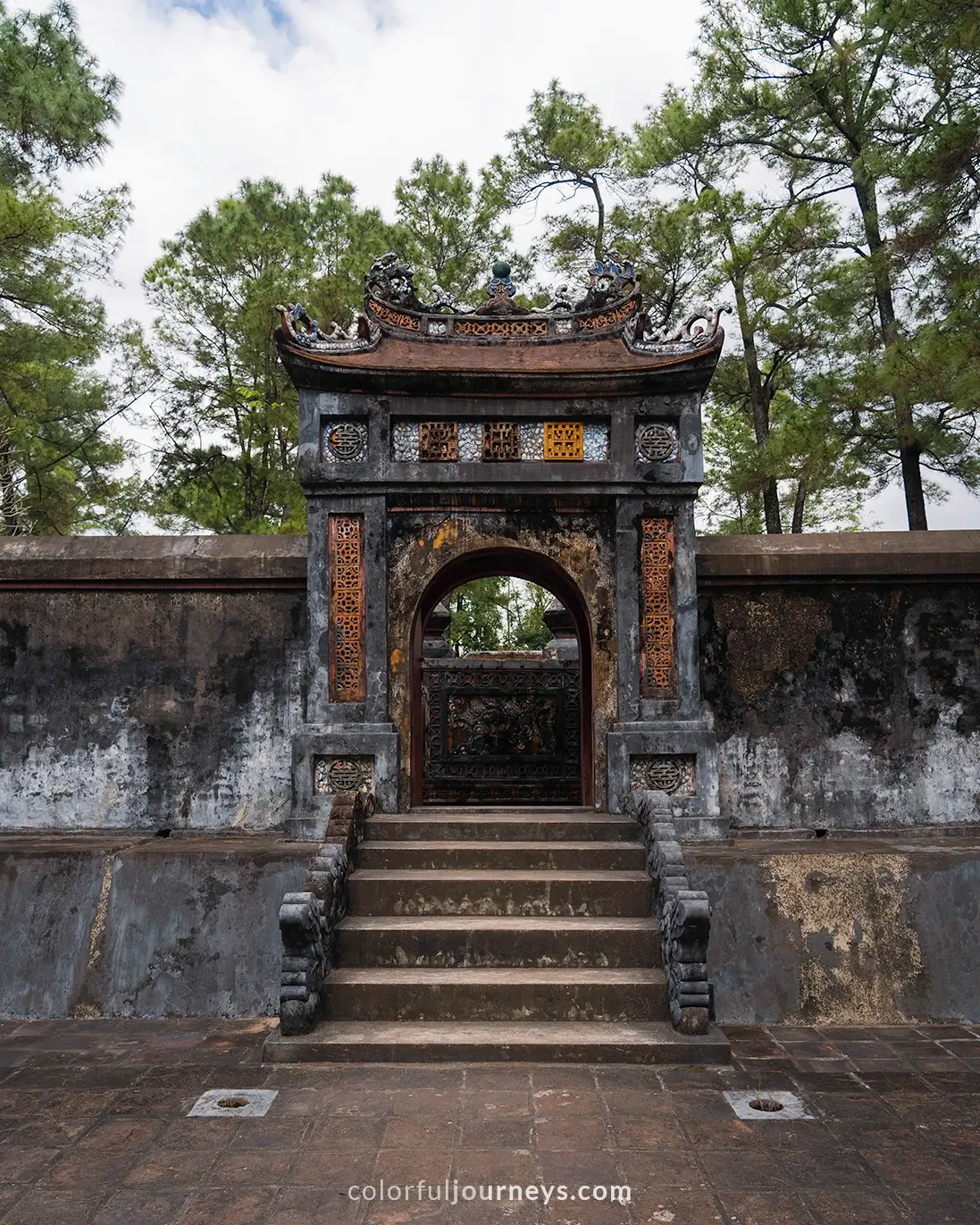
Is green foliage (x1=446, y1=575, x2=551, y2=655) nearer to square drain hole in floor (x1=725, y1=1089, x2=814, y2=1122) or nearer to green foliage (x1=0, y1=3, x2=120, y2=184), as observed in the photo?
green foliage (x1=0, y1=3, x2=120, y2=184)

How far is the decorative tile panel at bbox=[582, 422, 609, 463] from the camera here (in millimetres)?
7199

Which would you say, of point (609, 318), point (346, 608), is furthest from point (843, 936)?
point (609, 318)

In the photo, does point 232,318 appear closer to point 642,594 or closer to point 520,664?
point 520,664

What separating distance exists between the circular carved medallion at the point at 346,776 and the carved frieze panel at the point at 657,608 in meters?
2.07

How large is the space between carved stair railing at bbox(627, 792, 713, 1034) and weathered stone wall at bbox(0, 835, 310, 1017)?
224 centimetres

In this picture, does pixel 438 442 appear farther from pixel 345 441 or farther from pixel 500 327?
pixel 500 327

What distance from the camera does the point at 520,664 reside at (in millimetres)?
11453

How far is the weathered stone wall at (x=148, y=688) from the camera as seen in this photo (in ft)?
23.9

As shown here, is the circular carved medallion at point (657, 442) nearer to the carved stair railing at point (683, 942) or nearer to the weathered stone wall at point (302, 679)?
the weathered stone wall at point (302, 679)

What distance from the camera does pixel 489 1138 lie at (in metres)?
4.05

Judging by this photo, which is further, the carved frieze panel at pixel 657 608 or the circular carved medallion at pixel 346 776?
the carved frieze panel at pixel 657 608

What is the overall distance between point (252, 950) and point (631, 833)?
97.9 inches

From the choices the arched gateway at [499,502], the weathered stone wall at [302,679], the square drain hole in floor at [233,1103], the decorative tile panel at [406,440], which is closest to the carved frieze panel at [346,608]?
the arched gateway at [499,502]

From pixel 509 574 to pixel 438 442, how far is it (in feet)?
5.20
